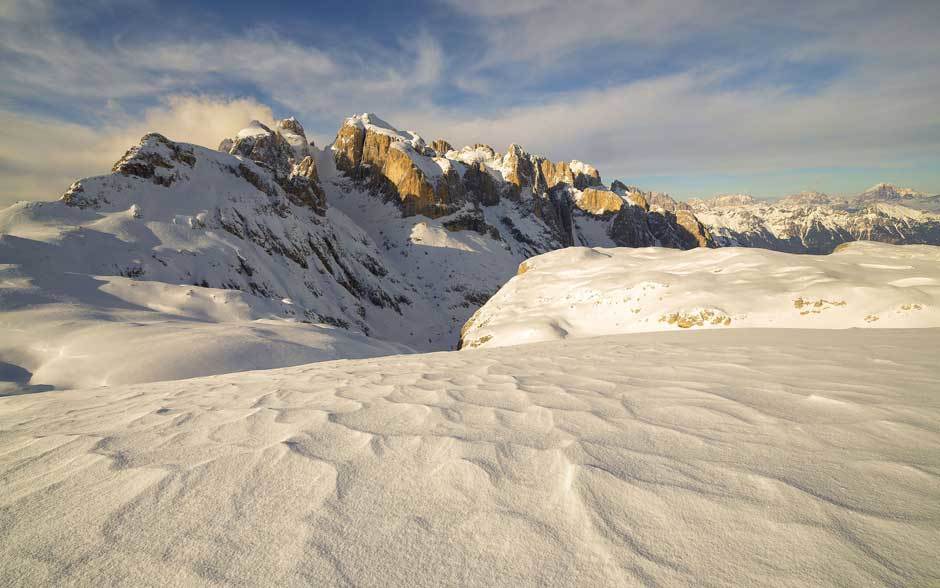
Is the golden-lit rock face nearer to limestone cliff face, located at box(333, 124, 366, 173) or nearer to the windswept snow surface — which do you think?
limestone cliff face, located at box(333, 124, 366, 173)

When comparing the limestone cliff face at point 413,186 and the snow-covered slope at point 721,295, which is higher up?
the limestone cliff face at point 413,186

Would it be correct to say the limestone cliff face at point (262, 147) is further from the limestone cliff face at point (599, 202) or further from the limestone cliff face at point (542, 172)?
the limestone cliff face at point (599, 202)

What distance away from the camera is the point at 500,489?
1.54 meters

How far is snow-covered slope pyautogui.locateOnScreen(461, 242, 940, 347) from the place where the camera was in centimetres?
778

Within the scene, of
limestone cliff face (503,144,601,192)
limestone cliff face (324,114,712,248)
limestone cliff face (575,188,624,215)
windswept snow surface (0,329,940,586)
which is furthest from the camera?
limestone cliff face (575,188,624,215)

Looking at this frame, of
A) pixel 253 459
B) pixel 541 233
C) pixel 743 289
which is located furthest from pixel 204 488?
pixel 541 233

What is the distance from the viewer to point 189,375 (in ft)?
25.0

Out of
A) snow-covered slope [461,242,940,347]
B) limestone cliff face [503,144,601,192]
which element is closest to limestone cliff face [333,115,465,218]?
limestone cliff face [503,144,601,192]

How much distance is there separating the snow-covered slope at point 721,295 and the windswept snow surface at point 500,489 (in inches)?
254

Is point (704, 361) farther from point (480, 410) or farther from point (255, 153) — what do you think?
point (255, 153)

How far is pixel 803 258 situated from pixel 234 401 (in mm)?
15208

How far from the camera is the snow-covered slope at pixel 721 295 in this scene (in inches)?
306

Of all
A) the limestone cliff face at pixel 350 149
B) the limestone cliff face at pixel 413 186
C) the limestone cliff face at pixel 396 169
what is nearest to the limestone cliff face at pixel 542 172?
the limestone cliff face at pixel 396 169

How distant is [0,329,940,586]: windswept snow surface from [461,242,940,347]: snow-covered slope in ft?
21.2
